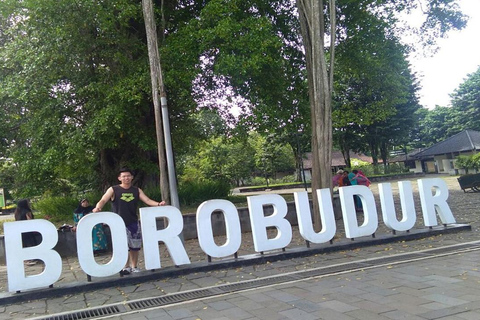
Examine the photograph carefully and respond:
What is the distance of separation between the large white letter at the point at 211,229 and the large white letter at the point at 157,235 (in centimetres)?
40

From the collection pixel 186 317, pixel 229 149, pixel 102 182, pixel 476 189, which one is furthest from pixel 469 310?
pixel 229 149

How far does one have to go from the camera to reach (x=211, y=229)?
7.33 metres

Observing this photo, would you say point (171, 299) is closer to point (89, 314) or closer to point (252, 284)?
point (89, 314)

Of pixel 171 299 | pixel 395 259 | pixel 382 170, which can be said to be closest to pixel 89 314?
pixel 171 299

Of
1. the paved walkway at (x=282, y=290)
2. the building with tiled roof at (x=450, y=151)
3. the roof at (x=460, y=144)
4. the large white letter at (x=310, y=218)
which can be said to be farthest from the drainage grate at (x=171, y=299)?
the roof at (x=460, y=144)

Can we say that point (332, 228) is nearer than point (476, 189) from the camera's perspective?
Yes

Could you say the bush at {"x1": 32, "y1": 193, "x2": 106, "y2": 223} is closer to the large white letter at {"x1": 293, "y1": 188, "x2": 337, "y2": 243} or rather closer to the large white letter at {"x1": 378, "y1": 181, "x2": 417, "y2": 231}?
the large white letter at {"x1": 293, "y1": 188, "x2": 337, "y2": 243}

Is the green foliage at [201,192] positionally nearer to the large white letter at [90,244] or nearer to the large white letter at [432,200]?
the large white letter at [432,200]

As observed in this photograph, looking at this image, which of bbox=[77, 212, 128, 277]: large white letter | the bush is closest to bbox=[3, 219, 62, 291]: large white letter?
bbox=[77, 212, 128, 277]: large white letter

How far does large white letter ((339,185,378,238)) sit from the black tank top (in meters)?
4.24

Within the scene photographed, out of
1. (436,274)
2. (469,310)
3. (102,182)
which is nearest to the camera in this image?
(469,310)

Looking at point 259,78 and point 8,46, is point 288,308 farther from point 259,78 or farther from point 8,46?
point 8,46

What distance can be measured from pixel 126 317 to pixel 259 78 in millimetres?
9587

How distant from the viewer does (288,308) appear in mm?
4859
